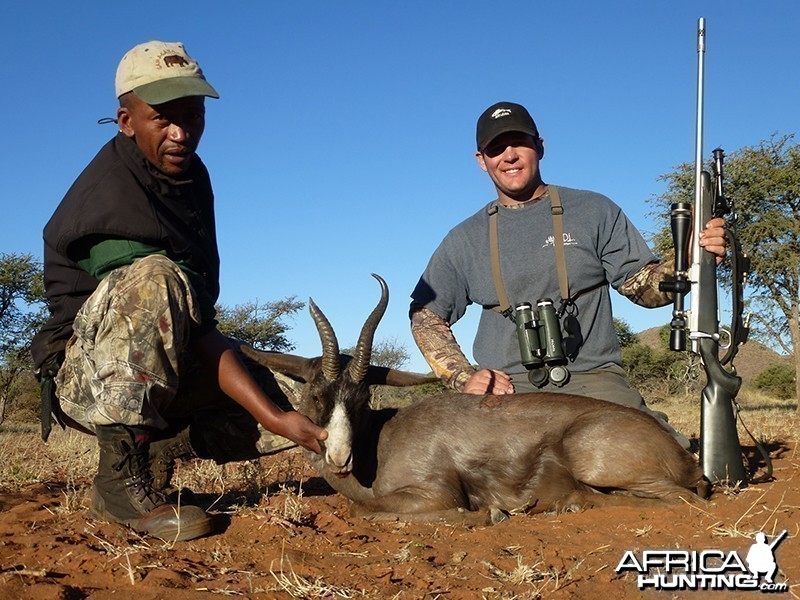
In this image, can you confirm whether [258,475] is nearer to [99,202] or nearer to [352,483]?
[352,483]

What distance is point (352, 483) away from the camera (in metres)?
6.01

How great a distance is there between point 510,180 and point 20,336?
2044cm

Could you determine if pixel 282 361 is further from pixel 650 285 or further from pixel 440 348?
pixel 650 285

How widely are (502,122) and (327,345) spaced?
2484 mm

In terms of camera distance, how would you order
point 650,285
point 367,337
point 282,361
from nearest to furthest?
point 367,337
point 282,361
point 650,285

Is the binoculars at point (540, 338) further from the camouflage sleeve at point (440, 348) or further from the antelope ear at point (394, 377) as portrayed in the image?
the antelope ear at point (394, 377)

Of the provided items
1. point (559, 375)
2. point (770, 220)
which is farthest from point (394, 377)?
point (770, 220)

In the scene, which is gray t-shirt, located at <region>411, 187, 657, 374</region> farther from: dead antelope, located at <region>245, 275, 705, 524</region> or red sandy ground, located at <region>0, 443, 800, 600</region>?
red sandy ground, located at <region>0, 443, 800, 600</region>

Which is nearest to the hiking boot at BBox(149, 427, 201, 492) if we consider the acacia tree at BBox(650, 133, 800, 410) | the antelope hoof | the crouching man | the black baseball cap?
the crouching man

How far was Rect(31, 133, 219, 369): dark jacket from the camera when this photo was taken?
5.03 m

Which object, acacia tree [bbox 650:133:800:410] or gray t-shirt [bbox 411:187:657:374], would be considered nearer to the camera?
gray t-shirt [bbox 411:187:657:374]

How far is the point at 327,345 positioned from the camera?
589 cm

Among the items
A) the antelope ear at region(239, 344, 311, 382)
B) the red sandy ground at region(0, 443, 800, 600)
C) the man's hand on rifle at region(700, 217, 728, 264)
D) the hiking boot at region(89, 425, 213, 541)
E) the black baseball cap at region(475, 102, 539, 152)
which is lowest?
the red sandy ground at region(0, 443, 800, 600)

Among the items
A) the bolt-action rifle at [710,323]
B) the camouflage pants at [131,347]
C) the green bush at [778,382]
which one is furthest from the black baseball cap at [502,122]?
the green bush at [778,382]
